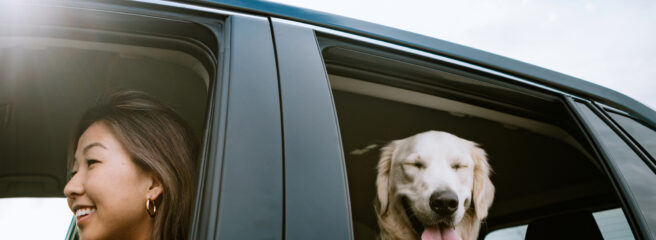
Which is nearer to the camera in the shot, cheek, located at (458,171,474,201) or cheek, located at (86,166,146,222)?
cheek, located at (86,166,146,222)

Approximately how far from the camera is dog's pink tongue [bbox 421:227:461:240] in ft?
5.01

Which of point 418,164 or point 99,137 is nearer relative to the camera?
point 99,137

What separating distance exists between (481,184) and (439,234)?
0.34 meters

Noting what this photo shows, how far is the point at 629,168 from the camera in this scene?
1.50m

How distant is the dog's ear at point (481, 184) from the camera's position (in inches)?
67.4

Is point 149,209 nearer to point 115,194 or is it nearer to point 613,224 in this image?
point 115,194

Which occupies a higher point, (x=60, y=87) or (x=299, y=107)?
(x=60, y=87)

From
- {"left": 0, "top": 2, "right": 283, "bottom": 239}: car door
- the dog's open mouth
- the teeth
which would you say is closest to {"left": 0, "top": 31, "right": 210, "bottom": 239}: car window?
{"left": 0, "top": 2, "right": 283, "bottom": 239}: car door

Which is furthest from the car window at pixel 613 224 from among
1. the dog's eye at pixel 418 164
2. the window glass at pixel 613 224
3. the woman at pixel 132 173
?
the woman at pixel 132 173

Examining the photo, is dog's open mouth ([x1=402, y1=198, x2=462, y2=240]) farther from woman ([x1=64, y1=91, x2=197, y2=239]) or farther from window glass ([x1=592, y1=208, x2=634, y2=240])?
woman ([x1=64, y1=91, x2=197, y2=239])

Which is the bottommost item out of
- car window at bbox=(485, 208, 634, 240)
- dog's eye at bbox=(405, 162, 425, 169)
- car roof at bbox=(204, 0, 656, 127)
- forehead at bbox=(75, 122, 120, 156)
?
car window at bbox=(485, 208, 634, 240)

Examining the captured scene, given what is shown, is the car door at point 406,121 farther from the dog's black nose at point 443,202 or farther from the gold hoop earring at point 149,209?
the gold hoop earring at point 149,209

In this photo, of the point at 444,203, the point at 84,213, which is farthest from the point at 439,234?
the point at 84,213

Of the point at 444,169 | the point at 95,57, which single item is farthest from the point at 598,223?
the point at 95,57
